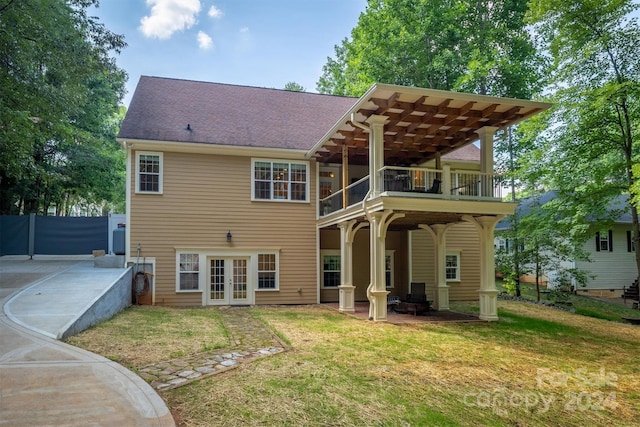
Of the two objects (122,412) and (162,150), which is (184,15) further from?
(122,412)

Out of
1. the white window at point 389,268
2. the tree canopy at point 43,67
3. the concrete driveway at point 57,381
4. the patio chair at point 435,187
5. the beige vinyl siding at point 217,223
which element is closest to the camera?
the concrete driveway at point 57,381

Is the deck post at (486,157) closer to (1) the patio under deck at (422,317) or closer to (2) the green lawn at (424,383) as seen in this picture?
(1) the patio under deck at (422,317)

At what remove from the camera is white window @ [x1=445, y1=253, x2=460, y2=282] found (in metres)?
15.7

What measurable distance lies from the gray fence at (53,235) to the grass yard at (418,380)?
8957 millimetres

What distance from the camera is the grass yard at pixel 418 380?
4309mm

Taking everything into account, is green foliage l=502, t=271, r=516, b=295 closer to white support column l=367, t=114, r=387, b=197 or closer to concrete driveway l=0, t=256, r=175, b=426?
white support column l=367, t=114, r=387, b=197

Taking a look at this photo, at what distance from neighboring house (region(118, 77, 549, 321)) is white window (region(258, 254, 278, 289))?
4cm

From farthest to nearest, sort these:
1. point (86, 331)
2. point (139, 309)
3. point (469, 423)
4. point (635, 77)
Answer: point (635, 77)
point (139, 309)
point (86, 331)
point (469, 423)

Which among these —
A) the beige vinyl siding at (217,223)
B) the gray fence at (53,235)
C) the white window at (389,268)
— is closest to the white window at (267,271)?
the beige vinyl siding at (217,223)

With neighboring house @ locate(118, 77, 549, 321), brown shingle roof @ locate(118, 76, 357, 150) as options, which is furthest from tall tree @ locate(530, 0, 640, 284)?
brown shingle roof @ locate(118, 76, 357, 150)

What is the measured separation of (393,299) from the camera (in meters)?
13.5

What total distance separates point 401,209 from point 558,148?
738 cm

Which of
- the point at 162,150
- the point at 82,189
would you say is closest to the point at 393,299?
the point at 162,150

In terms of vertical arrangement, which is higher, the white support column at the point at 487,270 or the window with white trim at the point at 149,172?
the window with white trim at the point at 149,172
